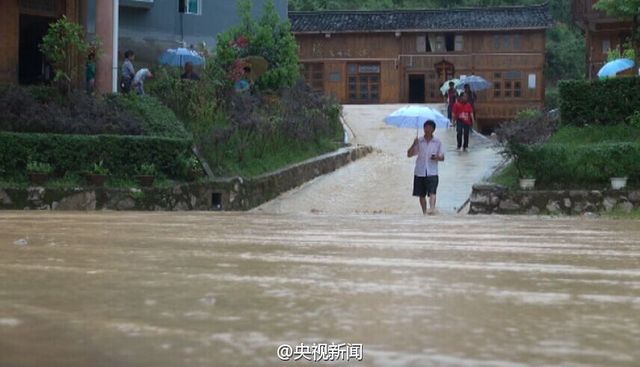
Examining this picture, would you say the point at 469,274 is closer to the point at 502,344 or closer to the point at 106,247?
the point at 502,344

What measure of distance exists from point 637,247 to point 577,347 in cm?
405

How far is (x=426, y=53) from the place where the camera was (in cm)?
3981

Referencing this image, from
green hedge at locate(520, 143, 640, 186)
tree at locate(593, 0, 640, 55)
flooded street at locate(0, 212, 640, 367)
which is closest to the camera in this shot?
flooded street at locate(0, 212, 640, 367)

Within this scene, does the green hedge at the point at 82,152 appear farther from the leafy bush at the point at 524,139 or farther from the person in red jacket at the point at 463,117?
the person in red jacket at the point at 463,117

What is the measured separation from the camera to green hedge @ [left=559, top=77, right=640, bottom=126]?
1719cm

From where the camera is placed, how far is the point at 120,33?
22.9 m

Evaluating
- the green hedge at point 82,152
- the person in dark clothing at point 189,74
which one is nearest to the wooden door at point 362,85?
the person in dark clothing at point 189,74

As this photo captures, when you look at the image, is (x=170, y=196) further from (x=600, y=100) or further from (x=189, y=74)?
(x=600, y=100)

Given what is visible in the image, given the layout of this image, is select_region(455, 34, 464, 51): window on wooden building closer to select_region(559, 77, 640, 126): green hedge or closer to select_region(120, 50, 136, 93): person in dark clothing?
select_region(559, 77, 640, 126): green hedge

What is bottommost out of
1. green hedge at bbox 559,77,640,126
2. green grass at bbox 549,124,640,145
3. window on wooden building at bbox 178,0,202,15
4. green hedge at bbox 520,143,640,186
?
green hedge at bbox 520,143,640,186

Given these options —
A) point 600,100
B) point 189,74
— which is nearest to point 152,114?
point 189,74

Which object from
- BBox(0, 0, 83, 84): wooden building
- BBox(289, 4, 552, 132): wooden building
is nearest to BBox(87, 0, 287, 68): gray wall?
BBox(0, 0, 83, 84): wooden building

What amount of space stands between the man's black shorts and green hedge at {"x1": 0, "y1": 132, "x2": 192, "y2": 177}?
4.00 meters

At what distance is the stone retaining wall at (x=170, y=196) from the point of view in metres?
13.4
